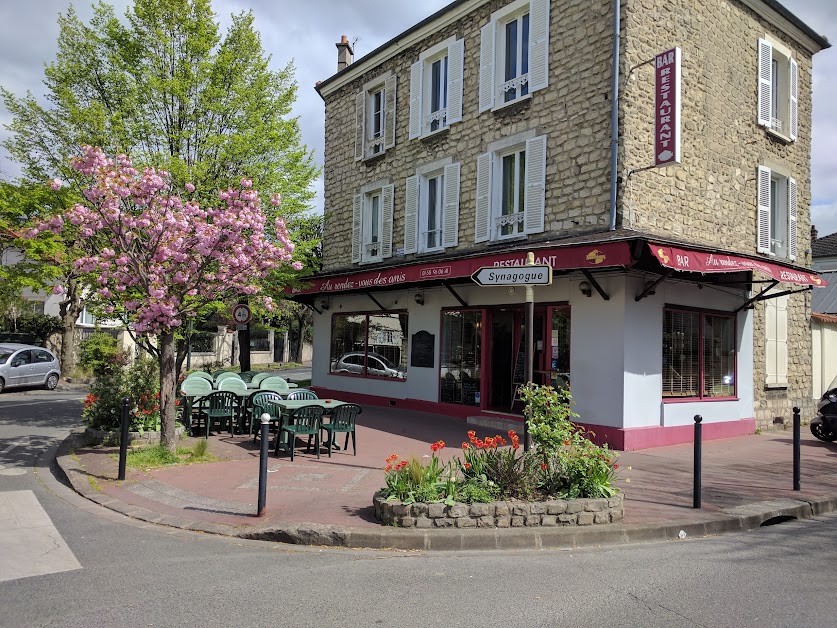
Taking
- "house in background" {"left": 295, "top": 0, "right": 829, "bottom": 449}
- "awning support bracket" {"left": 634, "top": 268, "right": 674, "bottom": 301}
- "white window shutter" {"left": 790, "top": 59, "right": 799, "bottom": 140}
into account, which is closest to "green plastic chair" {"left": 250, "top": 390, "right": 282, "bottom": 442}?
"house in background" {"left": 295, "top": 0, "right": 829, "bottom": 449}

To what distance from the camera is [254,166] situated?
43.1ft

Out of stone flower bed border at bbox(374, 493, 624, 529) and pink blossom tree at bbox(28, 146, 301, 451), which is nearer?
stone flower bed border at bbox(374, 493, 624, 529)

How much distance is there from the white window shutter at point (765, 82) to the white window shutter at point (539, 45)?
17.2ft

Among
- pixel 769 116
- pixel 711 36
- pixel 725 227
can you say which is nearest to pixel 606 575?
pixel 725 227

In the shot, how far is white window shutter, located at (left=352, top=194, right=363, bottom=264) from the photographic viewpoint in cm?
1831

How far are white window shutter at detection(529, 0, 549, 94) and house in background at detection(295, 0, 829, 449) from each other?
0.06 metres

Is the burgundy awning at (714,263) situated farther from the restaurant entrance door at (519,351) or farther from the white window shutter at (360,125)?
the white window shutter at (360,125)

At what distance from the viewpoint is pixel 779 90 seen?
15297mm

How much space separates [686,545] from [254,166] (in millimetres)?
10602

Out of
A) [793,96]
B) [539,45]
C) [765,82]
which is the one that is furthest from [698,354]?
[793,96]

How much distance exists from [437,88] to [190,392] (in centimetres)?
963

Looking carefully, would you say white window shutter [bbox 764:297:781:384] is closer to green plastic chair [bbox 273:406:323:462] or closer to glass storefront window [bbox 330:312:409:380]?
glass storefront window [bbox 330:312:409:380]

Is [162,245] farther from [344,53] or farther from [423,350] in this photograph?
[344,53]

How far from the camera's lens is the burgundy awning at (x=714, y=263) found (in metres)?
9.85
